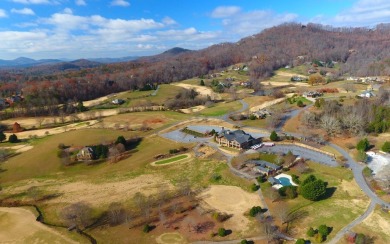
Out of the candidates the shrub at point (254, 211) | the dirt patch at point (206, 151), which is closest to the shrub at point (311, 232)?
the shrub at point (254, 211)

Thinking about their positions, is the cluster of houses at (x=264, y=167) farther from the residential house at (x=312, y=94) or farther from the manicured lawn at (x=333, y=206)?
the residential house at (x=312, y=94)

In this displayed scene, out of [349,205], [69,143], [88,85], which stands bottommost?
[349,205]

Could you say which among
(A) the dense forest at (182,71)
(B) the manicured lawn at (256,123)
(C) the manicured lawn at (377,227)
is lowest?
(C) the manicured lawn at (377,227)

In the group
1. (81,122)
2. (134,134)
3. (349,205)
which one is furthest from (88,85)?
(349,205)

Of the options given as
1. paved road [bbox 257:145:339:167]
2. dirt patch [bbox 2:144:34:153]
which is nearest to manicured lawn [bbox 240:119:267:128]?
paved road [bbox 257:145:339:167]

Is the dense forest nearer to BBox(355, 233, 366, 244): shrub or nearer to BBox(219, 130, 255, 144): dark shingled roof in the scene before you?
BBox(219, 130, 255, 144): dark shingled roof

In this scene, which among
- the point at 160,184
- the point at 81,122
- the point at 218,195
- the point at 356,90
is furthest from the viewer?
the point at 356,90

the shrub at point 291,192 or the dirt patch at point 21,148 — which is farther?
the dirt patch at point 21,148

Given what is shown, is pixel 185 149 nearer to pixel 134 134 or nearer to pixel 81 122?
pixel 134 134

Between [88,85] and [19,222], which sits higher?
[88,85]
